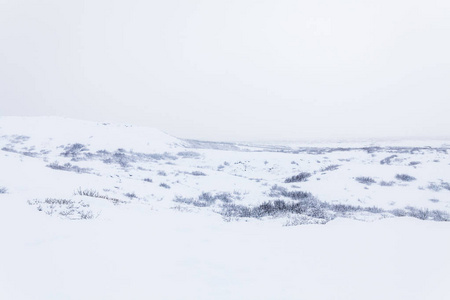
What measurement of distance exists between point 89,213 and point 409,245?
6316 millimetres

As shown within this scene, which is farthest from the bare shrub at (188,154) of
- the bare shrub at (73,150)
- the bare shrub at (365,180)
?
the bare shrub at (365,180)

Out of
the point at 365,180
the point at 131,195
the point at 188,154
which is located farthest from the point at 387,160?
the point at 131,195

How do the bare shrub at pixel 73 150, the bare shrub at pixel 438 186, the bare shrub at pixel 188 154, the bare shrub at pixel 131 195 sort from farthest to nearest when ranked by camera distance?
the bare shrub at pixel 188 154
the bare shrub at pixel 73 150
the bare shrub at pixel 438 186
the bare shrub at pixel 131 195

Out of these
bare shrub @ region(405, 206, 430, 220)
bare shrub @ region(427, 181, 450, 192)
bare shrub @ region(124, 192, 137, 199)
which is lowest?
bare shrub @ region(405, 206, 430, 220)

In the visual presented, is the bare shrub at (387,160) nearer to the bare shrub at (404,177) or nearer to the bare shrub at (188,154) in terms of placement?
the bare shrub at (404,177)

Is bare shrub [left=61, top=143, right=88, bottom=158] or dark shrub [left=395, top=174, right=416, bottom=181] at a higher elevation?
bare shrub [left=61, top=143, right=88, bottom=158]

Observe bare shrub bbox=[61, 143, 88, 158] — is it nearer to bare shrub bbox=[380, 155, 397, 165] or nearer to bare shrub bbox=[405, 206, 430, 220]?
bare shrub bbox=[405, 206, 430, 220]

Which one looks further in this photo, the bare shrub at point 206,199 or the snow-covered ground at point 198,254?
the bare shrub at point 206,199

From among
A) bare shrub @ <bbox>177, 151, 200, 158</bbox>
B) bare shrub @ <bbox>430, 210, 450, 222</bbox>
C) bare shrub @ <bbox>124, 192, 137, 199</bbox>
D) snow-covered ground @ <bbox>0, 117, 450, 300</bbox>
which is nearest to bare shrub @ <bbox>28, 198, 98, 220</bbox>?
snow-covered ground @ <bbox>0, 117, 450, 300</bbox>

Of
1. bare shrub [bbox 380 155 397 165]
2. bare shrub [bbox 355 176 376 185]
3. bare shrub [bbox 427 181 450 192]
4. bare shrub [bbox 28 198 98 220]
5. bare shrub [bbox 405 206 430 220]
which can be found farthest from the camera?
bare shrub [bbox 380 155 397 165]

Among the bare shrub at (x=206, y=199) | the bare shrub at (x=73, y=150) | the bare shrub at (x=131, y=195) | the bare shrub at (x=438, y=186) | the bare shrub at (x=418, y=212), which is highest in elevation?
the bare shrub at (x=73, y=150)

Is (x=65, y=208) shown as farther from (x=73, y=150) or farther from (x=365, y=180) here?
(x=73, y=150)

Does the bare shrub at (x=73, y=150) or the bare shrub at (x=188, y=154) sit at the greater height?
the bare shrub at (x=73, y=150)

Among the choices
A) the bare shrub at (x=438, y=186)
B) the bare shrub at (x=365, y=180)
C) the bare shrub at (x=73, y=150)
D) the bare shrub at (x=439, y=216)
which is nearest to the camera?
the bare shrub at (x=439, y=216)
